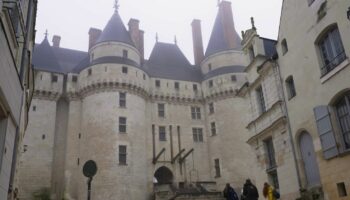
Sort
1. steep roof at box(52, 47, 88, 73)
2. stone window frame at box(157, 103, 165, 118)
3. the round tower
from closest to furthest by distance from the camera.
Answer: the round tower < stone window frame at box(157, 103, 165, 118) < steep roof at box(52, 47, 88, 73)

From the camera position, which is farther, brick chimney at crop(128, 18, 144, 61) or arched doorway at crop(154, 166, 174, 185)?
brick chimney at crop(128, 18, 144, 61)

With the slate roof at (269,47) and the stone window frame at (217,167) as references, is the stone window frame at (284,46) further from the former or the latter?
the stone window frame at (217,167)

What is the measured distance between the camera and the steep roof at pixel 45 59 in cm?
3276

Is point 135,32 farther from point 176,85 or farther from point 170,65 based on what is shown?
point 176,85

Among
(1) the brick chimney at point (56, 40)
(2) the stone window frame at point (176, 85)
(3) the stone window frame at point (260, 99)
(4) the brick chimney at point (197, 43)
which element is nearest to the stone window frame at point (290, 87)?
(3) the stone window frame at point (260, 99)

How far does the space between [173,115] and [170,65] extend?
6666 mm

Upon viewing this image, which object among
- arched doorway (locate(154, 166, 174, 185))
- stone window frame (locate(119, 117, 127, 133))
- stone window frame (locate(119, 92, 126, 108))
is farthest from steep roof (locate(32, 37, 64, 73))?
arched doorway (locate(154, 166, 174, 185))

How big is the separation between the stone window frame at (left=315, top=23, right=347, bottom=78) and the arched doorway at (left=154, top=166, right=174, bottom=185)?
68.3ft

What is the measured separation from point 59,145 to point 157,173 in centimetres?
952

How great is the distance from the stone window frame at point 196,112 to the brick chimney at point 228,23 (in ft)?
24.0

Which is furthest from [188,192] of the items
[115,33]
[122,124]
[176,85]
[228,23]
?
[228,23]

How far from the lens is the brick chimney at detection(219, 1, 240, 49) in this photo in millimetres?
35938

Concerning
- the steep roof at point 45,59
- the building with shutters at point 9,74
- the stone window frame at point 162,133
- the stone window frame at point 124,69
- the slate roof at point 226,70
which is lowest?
the building with shutters at point 9,74

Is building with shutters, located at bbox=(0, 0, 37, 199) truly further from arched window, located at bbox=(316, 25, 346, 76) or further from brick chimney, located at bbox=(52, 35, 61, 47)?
brick chimney, located at bbox=(52, 35, 61, 47)
